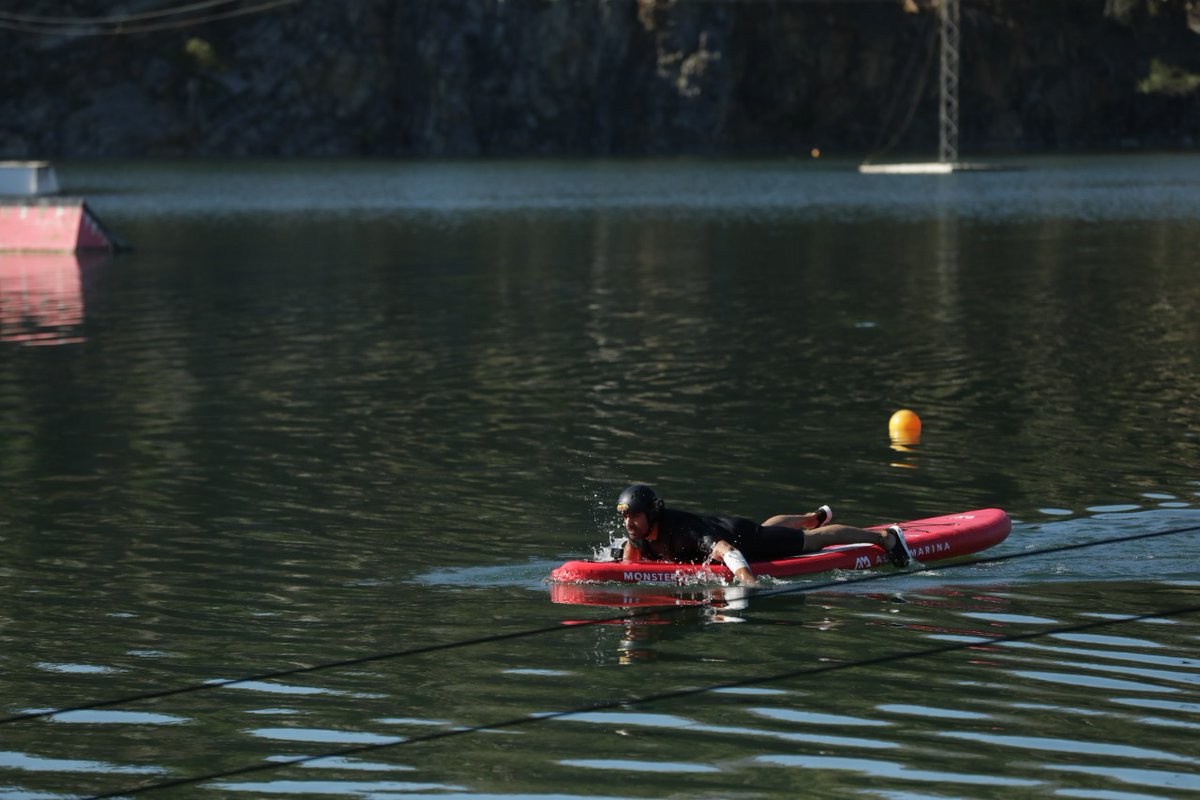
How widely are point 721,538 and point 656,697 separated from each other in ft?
10.0

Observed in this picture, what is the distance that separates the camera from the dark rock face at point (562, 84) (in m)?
159

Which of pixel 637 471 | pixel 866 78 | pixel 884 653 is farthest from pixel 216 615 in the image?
pixel 866 78

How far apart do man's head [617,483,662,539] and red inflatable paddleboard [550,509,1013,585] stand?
0.36 meters

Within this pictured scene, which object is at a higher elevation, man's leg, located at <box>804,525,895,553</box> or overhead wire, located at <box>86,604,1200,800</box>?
man's leg, located at <box>804,525,895,553</box>

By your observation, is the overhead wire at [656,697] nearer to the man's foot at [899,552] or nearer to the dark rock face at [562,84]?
the man's foot at [899,552]

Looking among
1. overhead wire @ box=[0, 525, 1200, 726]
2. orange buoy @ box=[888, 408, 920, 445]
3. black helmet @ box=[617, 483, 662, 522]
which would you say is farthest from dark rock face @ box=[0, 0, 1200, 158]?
black helmet @ box=[617, 483, 662, 522]

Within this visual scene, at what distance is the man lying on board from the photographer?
51.3ft

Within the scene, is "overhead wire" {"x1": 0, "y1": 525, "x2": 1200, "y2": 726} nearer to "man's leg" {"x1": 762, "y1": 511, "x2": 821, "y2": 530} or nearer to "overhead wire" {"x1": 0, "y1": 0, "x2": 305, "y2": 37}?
"man's leg" {"x1": 762, "y1": 511, "x2": 821, "y2": 530}

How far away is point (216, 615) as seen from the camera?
610 inches

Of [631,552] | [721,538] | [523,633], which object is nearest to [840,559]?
[721,538]

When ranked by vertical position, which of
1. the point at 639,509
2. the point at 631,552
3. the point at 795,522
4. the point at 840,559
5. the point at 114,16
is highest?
the point at 114,16

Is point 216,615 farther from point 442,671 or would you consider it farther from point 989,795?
point 989,795

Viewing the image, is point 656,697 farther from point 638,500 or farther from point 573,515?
point 573,515

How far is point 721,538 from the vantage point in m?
15.9
